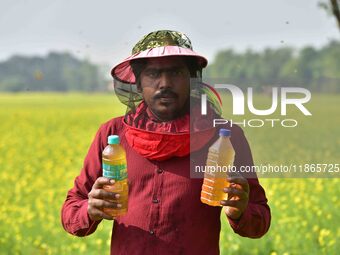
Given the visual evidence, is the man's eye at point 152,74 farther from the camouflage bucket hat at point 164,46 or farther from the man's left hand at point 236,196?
the man's left hand at point 236,196

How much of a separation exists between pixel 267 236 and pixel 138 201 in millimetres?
3274

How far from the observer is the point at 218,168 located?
2.44m

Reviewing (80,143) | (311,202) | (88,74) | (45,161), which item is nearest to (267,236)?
(311,202)

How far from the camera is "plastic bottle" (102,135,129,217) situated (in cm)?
236

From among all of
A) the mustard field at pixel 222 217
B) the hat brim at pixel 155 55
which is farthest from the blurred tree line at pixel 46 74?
the hat brim at pixel 155 55

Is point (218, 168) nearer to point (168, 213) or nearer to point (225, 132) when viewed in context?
point (225, 132)

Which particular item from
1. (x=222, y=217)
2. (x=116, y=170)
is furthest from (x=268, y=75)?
(x=116, y=170)

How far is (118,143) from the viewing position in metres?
2.42

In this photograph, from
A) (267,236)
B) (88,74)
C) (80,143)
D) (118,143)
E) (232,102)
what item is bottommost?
(267,236)

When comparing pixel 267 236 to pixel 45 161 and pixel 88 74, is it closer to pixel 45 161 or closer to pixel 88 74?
pixel 45 161

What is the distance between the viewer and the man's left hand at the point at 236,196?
7.54 ft

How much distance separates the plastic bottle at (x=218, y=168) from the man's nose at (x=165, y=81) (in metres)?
0.29

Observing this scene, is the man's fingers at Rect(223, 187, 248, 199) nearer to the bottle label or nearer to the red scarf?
the red scarf

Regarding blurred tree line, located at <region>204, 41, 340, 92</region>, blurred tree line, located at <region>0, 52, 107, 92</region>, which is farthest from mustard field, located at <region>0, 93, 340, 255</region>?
blurred tree line, located at <region>0, 52, 107, 92</region>
